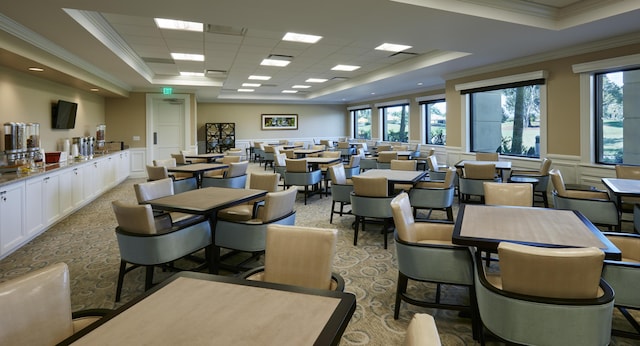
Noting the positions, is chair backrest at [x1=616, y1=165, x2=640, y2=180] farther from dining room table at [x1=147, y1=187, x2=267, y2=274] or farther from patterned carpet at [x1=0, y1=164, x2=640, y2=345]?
dining room table at [x1=147, y1=187, x2=267, y2=274]

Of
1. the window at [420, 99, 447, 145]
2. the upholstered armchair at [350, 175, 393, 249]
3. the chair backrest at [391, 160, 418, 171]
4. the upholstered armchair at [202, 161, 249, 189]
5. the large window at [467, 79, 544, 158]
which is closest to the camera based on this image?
the upholstered armchair at [350, 175, 393, 249]

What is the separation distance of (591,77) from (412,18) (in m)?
3.73

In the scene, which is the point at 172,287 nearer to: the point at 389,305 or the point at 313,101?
the point at 389,305

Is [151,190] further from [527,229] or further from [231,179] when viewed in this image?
[527,229]

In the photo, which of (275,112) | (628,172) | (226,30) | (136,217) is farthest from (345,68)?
(275,112)

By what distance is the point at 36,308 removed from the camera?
1379 millimetres

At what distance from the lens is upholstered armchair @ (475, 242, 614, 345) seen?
1.71m

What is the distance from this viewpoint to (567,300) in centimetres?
175

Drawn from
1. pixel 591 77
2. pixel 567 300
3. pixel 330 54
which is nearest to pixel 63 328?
pixel 567 300

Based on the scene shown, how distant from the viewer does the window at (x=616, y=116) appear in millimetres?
5969

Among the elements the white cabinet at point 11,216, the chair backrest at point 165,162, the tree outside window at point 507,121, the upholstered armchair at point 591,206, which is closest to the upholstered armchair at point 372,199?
the upholstered armchair at point 591,206

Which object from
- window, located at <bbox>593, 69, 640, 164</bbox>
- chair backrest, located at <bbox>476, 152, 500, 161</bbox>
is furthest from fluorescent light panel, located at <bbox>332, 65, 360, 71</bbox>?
window, located at <bbox>593, 69, 640, 164</bbox>

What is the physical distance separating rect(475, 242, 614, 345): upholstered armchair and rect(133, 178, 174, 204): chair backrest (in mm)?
3257

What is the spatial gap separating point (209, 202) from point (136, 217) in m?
0.66
